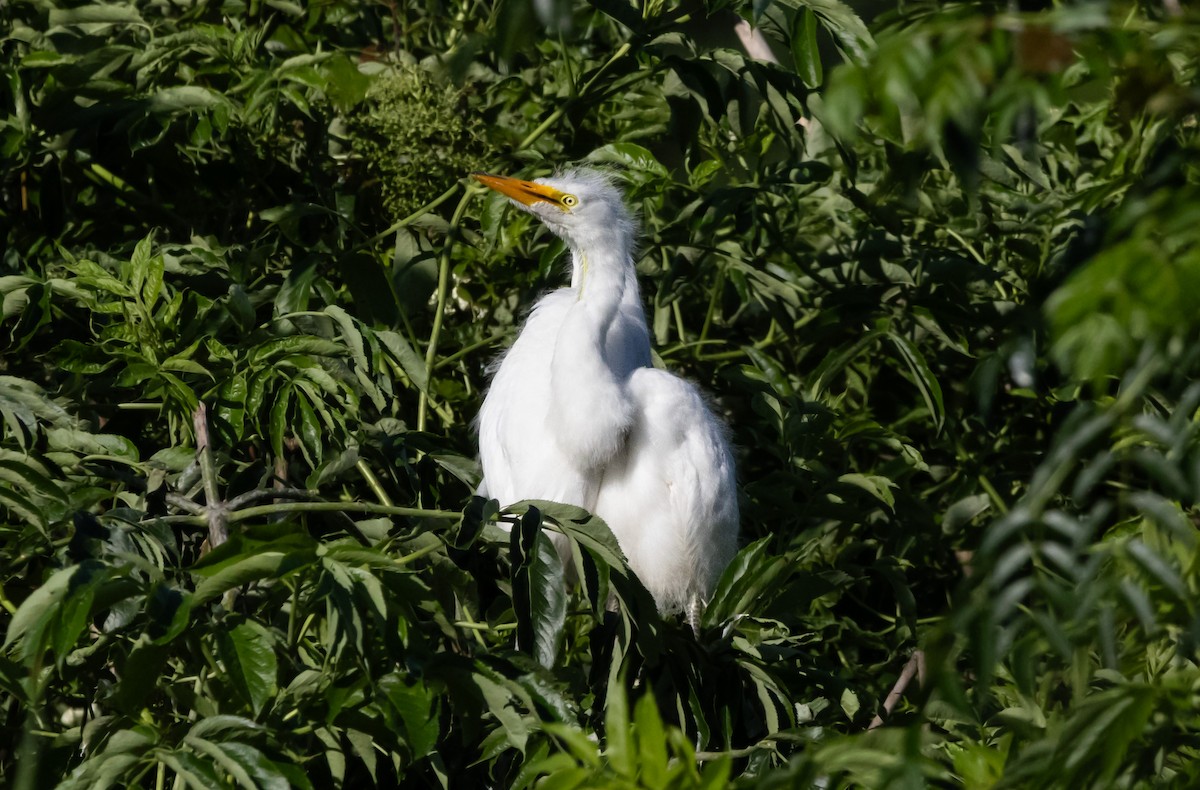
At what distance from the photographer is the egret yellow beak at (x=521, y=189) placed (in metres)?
3.35

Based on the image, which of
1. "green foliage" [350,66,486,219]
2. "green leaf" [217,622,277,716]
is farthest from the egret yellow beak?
"green leaf" [217,622,277,716]

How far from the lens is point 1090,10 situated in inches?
41.3

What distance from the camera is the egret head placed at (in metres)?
3.57

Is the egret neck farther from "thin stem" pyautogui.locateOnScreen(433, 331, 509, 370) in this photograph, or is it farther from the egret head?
"thin stem" pyautogui.locateOnScreen(433, 331, 509, 370)

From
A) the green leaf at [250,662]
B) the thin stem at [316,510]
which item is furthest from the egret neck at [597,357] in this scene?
the green leaf at [250,662]

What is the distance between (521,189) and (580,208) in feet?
0.60

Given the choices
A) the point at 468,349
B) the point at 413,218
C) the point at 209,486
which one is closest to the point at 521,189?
the point at 413,218

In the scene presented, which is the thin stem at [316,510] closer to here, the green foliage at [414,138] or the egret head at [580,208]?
the green foliage at [414,138]

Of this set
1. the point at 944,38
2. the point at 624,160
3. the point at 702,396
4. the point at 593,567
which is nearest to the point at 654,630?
the point at 593,567

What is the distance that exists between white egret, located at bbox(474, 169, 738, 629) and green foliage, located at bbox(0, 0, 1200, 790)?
129 mm

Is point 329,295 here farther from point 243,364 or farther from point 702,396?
point 702,396

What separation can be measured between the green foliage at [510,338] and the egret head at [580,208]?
9cm

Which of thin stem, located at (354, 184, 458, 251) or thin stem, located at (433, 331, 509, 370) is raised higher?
thin stem, located at (354, 184, 458, 251)

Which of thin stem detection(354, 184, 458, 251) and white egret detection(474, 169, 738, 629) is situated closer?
thin stem detection(354, 184, 458, 251)
